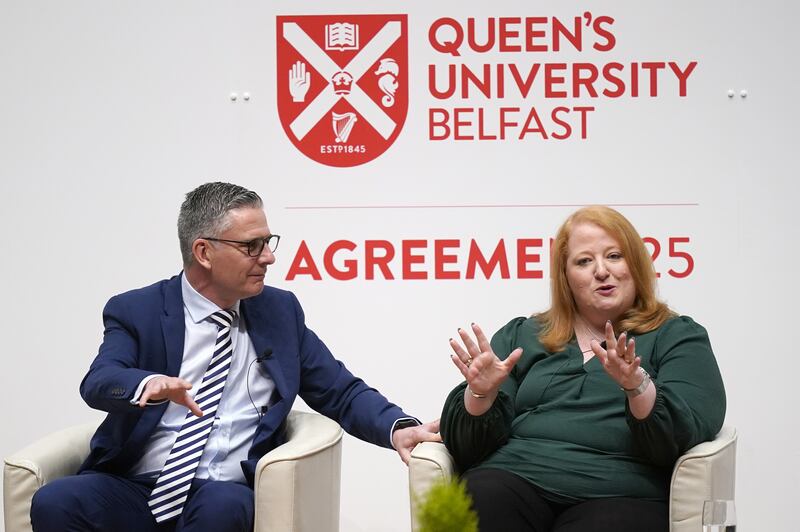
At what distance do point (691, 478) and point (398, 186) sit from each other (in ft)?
6.23

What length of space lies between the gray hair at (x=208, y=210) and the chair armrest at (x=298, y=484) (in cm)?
62

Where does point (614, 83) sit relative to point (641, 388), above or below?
above

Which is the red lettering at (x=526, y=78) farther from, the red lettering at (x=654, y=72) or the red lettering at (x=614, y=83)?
the red lettering at (x=654, y=72)

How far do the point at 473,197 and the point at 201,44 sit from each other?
1241mm

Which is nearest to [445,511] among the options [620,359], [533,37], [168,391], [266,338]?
[620,359]

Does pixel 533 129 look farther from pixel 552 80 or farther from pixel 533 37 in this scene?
pixel 533 37

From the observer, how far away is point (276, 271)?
13.3 feet

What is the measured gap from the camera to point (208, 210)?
2885 millimetres

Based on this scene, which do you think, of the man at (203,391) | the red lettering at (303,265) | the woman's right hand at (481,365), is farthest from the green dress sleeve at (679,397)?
the red lettering at (303,265)

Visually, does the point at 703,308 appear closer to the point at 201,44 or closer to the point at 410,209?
the point at 410,209

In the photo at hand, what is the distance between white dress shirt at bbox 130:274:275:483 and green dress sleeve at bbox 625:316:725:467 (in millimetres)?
1045

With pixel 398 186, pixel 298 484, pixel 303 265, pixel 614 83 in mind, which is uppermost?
pixel 614 83

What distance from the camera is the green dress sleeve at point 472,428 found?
2.68 m

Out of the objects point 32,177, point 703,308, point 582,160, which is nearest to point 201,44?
point 32,177
